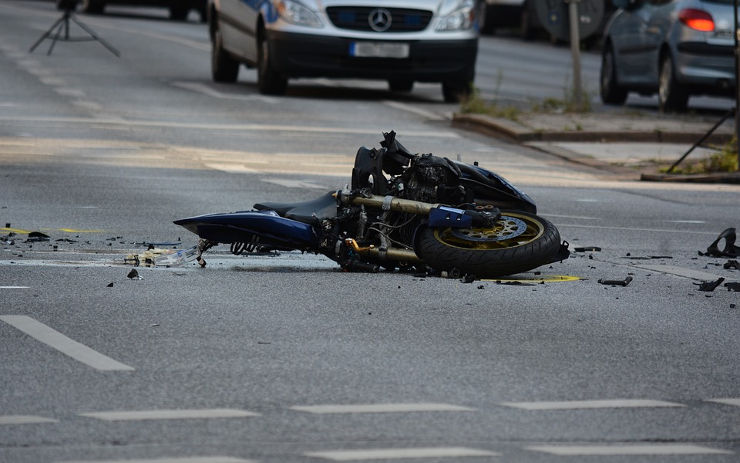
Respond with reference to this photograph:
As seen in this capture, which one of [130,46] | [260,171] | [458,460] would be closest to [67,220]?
[260,171]

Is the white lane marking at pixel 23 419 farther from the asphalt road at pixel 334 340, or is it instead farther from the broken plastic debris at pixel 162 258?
the broken plastic debris at pixel 162 258

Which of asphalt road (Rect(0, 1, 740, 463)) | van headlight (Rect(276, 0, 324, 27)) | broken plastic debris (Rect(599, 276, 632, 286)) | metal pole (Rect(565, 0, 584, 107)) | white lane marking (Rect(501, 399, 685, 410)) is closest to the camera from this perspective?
asphalt road (Rect(0, 1, 740, 463))

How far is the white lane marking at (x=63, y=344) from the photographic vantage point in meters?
6.66

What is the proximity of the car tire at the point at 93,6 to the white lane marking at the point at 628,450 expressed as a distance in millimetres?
40169

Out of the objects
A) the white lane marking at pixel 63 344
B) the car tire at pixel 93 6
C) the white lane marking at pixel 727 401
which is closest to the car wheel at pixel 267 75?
the white lane marking at pixel 63 344

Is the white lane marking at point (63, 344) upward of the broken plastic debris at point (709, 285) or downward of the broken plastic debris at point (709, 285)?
upward

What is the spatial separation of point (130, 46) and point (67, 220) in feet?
70.3

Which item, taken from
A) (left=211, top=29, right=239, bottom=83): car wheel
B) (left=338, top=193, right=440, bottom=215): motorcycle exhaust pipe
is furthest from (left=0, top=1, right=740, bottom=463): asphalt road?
(left=211, top=29, right=239, bottom=83): car wheel

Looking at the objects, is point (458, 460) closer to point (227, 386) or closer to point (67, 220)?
point (227, 386)

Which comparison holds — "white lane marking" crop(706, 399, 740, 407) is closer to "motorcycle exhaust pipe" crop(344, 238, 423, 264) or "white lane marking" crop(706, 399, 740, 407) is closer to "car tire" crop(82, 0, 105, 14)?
"motorcycle exhaust pipe" crop(344, 238, 423, 264)

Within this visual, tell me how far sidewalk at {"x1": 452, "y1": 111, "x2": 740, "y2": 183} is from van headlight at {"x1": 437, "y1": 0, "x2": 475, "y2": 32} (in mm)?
1567

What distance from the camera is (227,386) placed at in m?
6.30

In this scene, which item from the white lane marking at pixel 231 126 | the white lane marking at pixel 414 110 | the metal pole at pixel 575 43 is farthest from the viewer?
the white lane marking at pixel 414 110

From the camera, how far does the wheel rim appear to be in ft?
29.9
